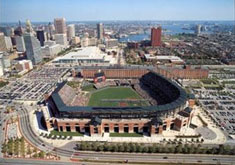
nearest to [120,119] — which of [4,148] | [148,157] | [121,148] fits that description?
[121,148]

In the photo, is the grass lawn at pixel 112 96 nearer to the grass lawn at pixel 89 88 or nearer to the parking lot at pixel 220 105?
the grass lawn at pixel 89 88

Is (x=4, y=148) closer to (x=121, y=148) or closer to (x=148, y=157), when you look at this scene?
(x=121, y=148)

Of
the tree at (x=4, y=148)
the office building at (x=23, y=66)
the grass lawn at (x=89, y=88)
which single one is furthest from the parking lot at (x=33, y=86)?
the tree at (x=4, y=148)

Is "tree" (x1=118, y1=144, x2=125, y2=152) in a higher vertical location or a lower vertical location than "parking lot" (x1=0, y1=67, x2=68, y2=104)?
lower

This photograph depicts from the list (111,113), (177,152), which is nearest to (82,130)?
(111,113)

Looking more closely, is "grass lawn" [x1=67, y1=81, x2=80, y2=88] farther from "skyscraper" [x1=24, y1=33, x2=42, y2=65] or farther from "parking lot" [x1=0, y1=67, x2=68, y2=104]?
"skyscraper" [x1=24, y1=33, x2=42, y2=65]

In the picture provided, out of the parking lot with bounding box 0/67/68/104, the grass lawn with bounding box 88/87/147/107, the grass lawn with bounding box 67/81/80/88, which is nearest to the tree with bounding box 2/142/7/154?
the parking lot with bounding box 0/67/68/104
